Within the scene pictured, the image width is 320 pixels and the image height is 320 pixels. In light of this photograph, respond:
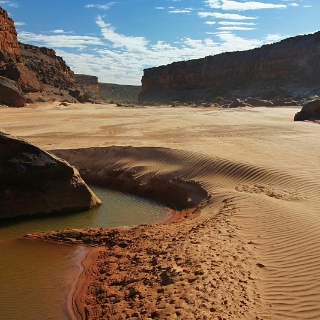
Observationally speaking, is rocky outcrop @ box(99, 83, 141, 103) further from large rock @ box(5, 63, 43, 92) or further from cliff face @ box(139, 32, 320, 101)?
large rock @ box(5, 63, 43, 92)

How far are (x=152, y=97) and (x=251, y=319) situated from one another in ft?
219

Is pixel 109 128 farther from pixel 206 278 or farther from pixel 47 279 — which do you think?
pixel 206 278

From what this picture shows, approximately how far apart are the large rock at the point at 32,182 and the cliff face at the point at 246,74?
43.3 metres

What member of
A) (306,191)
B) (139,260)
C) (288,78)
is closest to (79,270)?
(139,260)

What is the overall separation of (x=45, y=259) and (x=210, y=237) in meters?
2.34

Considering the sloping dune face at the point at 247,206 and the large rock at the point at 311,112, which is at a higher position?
the large rock at the point at 311,112

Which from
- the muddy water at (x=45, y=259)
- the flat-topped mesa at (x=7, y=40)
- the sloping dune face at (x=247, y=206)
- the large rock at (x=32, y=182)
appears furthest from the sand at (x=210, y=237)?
the flat-topped mesa at (x=7, y=40)

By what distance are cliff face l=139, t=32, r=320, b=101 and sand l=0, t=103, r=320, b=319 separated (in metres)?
40.2

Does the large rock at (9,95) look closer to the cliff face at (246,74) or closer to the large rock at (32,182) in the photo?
the large rock at (32,182)

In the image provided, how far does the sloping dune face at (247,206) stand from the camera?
3947mm

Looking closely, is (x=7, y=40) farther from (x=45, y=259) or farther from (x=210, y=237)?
(x=210, y=237)

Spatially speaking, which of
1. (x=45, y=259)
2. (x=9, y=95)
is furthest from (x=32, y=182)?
(x=9, y=95)

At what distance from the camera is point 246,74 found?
2347 inches

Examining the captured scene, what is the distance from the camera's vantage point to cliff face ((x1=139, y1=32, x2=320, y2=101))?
51.4 meters
